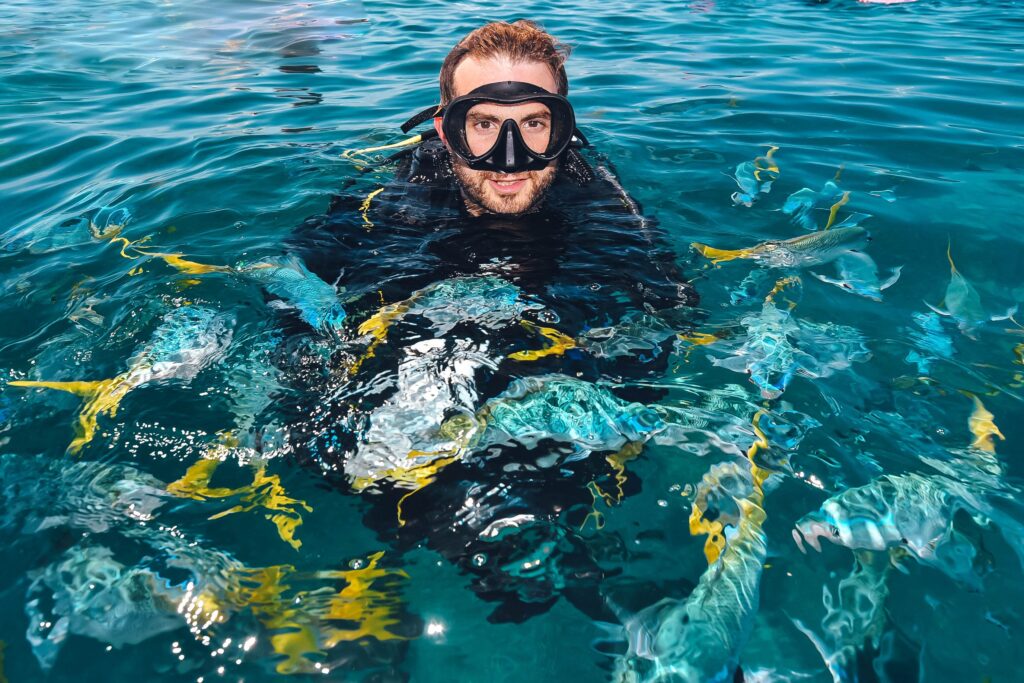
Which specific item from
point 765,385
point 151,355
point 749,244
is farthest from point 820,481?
point 151,355

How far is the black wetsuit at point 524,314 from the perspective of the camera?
1.77m

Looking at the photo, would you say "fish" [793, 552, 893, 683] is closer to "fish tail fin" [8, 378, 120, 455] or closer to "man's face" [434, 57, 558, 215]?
"man's face" [434, 57, 558, 215]

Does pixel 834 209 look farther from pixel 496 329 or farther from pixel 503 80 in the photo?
pixel 496 329

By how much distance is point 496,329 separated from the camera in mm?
2451

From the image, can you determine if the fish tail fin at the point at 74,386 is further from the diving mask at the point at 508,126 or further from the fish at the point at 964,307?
the fish at the point at 964,307

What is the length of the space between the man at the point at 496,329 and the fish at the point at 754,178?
97 centimetres

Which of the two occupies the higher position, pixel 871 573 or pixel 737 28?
pixel 737 28

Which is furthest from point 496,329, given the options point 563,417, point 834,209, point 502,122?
point 834,209

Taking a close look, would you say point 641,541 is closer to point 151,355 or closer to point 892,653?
point 892,653

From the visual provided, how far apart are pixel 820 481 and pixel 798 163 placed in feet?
10.9

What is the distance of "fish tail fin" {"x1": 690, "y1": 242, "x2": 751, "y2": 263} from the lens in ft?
10.7

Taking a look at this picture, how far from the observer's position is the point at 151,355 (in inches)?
98.7

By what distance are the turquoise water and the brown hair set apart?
1177 millimetres

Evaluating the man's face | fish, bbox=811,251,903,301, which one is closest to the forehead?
the man's face
